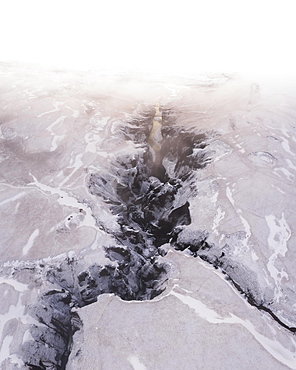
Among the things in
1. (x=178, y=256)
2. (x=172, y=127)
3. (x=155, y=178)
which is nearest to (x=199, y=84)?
(x=172, y=127)

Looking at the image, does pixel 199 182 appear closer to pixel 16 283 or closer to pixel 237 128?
pixel 237 128

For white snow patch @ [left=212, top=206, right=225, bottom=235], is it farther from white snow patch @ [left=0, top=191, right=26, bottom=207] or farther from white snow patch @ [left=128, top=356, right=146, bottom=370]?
white snow patch @ [left=0, top=191, right=26, bottom=207]

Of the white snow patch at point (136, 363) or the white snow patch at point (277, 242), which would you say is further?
the white snow patch at point (277, 242)

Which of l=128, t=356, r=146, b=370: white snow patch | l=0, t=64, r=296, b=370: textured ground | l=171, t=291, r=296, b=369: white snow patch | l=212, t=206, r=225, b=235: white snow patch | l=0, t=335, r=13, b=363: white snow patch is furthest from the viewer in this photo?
l=212, t=206, r=225, b=235: white snow patch

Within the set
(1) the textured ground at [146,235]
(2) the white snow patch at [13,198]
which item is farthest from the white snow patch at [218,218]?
(2) the white snow patch at [13,198]

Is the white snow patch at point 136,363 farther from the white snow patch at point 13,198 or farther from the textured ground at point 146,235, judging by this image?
the white snow patch at point 13,198

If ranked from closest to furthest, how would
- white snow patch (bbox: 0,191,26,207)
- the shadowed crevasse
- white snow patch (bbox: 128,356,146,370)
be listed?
white snow patch (bbox: 128,356,146,370), the shadowed crevasse, white snow patch (bbox: 0,191,26,207)

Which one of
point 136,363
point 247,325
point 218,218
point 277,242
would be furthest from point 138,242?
point 277,242

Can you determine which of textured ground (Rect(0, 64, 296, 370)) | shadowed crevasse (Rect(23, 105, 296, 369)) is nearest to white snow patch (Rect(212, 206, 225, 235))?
textured ground (Rect(0, 64, 296, 370))
